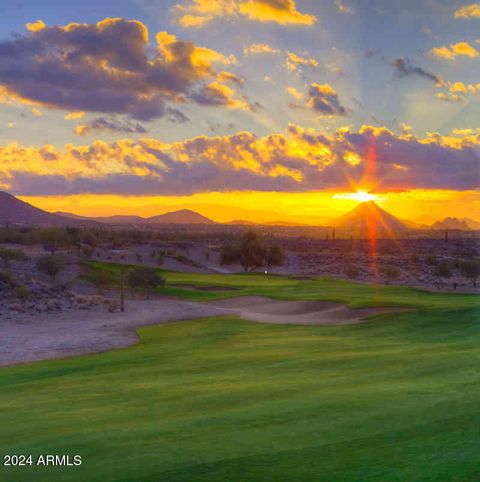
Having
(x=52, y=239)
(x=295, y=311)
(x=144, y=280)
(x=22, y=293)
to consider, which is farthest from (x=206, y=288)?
(x=52, y=239)

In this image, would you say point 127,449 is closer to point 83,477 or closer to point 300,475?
point 83,477

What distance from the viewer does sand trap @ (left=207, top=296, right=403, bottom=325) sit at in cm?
4091

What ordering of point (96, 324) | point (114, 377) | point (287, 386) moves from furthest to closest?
point (96, 324)
point (114, 377)
point (287, 386)

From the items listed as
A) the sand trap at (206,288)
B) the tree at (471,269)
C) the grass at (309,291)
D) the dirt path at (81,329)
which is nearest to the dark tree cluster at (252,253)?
the grass at (309,291)

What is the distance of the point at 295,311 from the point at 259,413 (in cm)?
3611

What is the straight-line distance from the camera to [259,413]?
496 inches

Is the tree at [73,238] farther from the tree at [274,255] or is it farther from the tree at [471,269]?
the tree at [471,269]

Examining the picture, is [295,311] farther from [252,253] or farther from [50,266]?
[252,253]

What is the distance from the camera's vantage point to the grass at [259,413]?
933cm

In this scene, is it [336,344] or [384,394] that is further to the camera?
[336,344]

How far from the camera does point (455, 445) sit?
9.77 metres

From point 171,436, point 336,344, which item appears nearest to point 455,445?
point 171,436

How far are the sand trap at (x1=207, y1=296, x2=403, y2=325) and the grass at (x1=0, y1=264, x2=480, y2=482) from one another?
45.9ft

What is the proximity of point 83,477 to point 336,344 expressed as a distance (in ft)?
58.7
